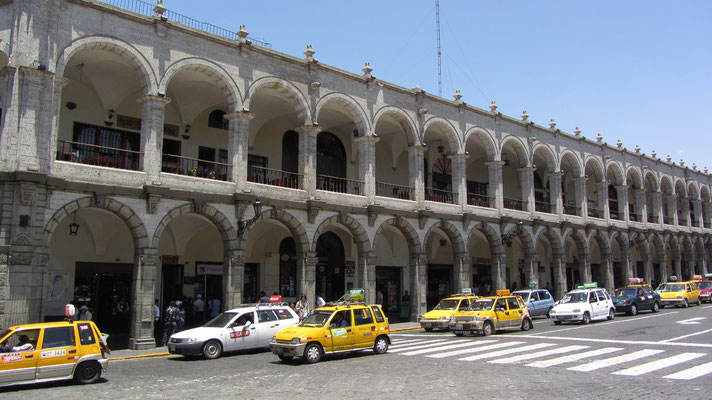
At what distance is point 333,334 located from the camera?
48.9 feet

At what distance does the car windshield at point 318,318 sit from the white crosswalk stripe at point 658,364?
7.14 metres

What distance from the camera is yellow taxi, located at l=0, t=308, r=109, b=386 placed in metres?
11.4

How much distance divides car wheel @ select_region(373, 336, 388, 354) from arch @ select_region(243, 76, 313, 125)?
10.5 meters

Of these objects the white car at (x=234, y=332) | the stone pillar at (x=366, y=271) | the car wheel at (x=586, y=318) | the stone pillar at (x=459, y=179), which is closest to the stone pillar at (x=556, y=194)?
the stone pillar at (x=459, y=179)

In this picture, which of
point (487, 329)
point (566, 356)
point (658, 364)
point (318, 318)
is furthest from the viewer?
point (487, 329)

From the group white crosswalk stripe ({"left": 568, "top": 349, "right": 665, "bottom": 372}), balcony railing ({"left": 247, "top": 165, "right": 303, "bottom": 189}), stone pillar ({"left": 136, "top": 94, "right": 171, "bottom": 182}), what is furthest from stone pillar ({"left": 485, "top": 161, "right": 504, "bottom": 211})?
stone pillar ({"left": 136, "top": 94, "right": 171, "bottom": 182})

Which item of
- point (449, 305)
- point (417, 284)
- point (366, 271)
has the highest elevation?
point (366, 271)

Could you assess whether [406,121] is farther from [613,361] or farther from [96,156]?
[613,361]

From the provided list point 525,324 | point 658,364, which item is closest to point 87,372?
point 658,364

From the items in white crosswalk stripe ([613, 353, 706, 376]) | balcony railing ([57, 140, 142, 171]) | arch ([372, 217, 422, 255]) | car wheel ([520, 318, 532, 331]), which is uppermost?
balcony railing ([57, 140, 142, 171])

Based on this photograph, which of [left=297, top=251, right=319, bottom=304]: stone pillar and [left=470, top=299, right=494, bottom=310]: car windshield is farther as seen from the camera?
[left=297, top=251, right=319, bottom=304]: stone pillar

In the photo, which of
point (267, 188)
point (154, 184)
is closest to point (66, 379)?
point (154, 184)

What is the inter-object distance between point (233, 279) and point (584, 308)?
14.5 metres

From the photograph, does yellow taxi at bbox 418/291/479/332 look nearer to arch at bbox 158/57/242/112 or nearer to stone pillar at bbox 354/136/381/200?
stone pillar at bbox 354/136/381/200
